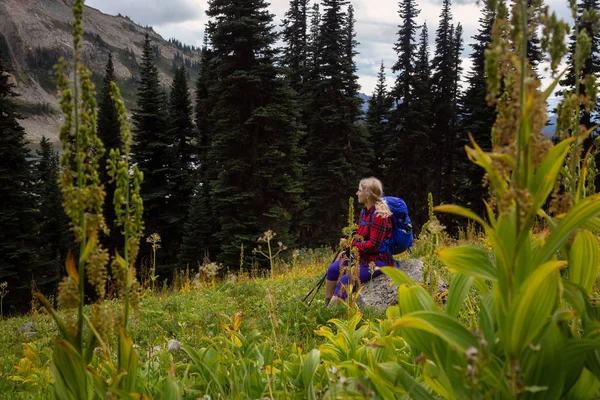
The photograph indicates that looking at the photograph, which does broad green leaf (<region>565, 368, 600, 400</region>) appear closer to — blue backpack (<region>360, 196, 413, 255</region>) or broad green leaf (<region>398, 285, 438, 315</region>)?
broad green leaf (<region>398, 285, 438, 315</region>)

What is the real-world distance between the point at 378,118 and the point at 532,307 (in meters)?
35.6

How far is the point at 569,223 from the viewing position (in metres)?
1.25

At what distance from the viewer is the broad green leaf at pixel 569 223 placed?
122 centimetres

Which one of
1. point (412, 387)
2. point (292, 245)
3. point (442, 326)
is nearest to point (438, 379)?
point (412, 387)

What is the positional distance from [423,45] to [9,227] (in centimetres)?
3128

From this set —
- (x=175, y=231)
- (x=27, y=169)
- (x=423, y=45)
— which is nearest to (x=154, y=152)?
(x=175, y=231)

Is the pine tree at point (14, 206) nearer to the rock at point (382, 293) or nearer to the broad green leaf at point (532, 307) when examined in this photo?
the rock at point (382, 293)

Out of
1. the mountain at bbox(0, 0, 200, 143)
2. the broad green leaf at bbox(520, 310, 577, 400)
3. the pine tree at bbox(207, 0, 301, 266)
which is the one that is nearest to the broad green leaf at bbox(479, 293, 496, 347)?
the broad green leaf at bbox(520, 310, 577, 400)

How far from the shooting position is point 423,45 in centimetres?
3522

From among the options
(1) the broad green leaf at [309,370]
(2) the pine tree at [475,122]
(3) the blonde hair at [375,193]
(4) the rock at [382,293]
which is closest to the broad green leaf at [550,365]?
(1) the broad green leaf at [309,370]

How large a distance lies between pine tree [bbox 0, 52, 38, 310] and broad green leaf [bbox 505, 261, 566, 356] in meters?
20.8

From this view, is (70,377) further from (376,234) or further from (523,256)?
(376,234)

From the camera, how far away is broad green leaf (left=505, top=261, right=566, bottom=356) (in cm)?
117

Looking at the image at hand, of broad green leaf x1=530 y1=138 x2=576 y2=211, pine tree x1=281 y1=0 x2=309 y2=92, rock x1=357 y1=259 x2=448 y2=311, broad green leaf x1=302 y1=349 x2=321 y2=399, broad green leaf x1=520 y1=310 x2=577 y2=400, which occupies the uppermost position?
pine tree x1=281 y1=0 x2=309 y2=92
